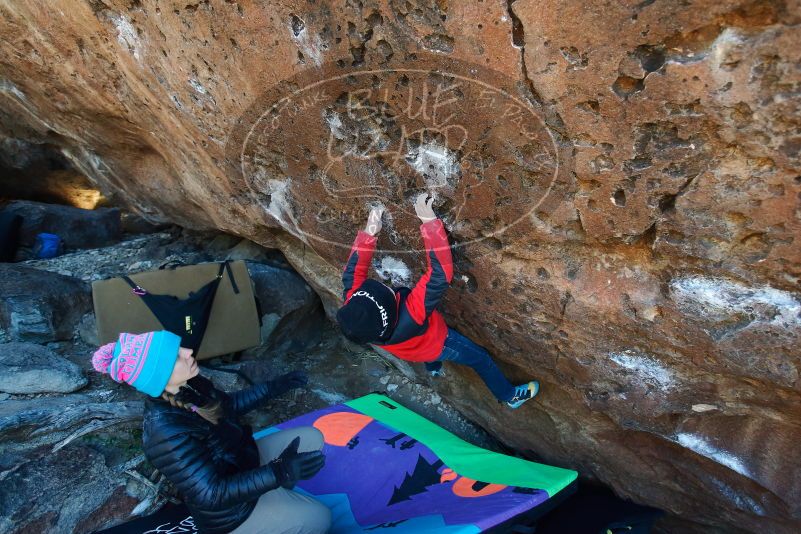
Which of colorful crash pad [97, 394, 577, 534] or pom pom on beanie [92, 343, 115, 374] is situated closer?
pom pom on beanie [92, 343, 115, 374]

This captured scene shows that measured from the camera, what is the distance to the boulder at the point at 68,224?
6.15 m

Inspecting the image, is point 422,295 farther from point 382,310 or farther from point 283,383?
point 283,383

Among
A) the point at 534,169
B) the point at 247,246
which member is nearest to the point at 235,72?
the point at 534,169

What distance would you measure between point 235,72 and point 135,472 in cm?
203

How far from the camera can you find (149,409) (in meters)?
1.93

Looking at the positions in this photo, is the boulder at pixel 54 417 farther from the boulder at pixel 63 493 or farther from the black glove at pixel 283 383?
the black glove at pixel 283 383

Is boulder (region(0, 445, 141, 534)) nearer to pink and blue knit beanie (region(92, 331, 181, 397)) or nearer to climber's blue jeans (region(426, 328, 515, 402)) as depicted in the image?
pink and blue knit beanie (region(92, 331, 181, 397))

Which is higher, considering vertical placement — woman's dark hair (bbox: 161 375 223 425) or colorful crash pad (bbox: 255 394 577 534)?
woman's dark hair (bbox: 161 375 223 425)

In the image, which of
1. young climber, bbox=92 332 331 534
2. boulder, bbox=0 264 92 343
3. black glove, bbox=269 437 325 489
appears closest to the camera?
young climber, bbox=92 332 331 534

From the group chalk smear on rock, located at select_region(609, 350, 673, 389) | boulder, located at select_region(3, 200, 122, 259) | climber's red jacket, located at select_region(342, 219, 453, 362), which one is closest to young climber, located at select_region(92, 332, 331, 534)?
climber's red jacket, located at select_region(342, 219, 453, 362)

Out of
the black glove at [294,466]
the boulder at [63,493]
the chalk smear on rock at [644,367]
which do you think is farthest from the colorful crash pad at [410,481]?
the chalk smear on rock at [644,367]

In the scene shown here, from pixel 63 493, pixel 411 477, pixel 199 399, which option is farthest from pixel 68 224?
pixel 411 477

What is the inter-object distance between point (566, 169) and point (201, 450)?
1632mm

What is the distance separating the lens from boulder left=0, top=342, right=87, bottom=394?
3066 millimetres
